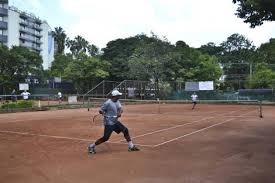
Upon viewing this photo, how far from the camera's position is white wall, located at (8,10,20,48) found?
297 feet

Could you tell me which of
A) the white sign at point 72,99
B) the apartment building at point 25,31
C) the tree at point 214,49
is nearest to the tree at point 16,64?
the white sign at point 72,99

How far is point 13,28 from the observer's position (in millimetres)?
91938

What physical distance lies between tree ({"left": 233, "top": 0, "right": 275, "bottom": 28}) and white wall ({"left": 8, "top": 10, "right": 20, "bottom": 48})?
83.8 m

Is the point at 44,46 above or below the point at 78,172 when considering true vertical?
above

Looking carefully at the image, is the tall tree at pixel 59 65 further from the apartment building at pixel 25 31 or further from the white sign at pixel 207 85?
the white sign at pixel 207 85

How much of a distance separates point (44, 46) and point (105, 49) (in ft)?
149

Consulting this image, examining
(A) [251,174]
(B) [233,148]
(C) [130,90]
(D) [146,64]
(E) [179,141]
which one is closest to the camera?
(A) [251,174]

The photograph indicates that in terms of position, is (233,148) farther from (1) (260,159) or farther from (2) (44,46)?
(2) (44,46)

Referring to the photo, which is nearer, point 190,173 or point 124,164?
point 190,173

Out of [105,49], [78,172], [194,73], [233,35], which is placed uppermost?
[233,35]

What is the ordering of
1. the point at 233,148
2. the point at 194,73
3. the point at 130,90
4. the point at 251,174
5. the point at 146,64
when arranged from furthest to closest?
the point at 194,73 → the point at 146,64 → the point at 130,90 → the point at 233,148 → the point at 251,174

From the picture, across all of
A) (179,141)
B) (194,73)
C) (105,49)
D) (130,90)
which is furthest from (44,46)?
(179,141)

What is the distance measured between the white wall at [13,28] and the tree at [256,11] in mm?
83786

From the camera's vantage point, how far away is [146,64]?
5162 centimetres
